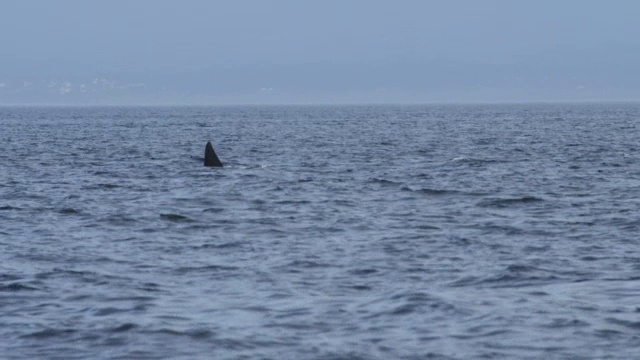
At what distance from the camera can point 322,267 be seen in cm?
1992

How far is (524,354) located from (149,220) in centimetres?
1459

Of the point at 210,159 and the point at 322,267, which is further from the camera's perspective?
the point at 210,159

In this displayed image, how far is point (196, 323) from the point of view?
50.6 ft

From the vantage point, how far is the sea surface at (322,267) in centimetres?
1455

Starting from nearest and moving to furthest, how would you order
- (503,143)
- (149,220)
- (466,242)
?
(466,242), (149,220), (503,143)

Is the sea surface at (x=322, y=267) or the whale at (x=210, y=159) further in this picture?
the whale at (x=210, y=159)

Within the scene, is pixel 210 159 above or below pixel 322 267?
below

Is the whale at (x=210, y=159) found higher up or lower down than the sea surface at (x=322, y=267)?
lower down

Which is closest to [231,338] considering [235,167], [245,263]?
[245,263]

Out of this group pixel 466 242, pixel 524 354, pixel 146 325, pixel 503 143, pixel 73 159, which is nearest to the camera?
pixel 524 354

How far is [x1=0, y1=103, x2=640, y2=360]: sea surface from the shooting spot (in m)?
14.6

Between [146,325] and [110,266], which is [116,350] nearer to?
[146,325]

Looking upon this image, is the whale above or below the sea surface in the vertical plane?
below

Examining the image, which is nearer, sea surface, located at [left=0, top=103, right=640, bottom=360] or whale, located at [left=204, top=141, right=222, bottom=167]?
sea surface, located at [left=0, top=103, right=640, bottom=360]
